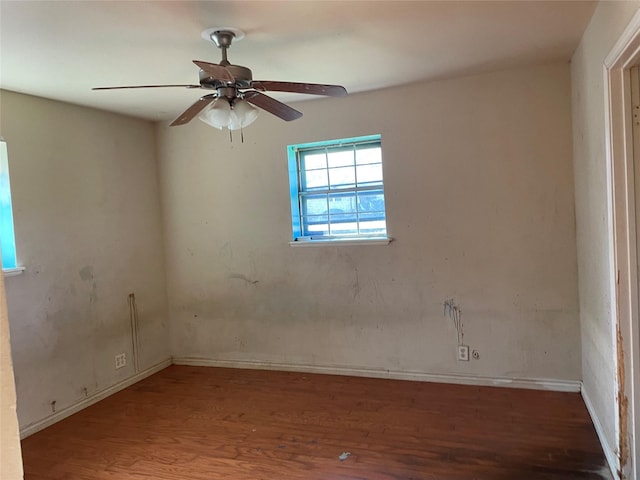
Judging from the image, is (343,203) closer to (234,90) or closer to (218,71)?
(234,90)

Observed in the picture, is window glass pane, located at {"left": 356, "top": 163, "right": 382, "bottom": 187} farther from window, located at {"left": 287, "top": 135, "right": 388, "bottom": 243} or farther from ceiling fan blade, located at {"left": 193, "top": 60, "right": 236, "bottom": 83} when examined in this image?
ceiling fan blade, located at {"left": 193, "top": 60, "right": 236, "bottom": 83}

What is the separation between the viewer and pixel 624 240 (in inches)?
77.5

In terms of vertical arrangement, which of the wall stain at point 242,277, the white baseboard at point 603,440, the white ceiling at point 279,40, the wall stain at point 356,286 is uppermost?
the white ceiling at point 279,40

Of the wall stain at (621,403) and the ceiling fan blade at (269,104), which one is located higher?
the ceiling fan blade at (269,104)

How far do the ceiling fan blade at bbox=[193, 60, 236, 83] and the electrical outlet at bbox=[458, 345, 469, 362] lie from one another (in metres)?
2.62

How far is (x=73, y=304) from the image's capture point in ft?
11.3

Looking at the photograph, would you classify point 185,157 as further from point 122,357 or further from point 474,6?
point 474,6

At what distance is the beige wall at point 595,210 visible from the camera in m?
2.18

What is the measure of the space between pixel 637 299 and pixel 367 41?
73.6 inches

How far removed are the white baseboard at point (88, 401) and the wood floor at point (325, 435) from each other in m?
0.06

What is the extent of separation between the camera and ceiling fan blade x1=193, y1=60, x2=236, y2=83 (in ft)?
6.17

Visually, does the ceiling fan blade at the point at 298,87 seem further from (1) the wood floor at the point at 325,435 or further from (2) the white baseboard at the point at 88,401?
(2) the white baseboard at the point at 88,401

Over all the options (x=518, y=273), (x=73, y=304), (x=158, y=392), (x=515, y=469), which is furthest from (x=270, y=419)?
(x=518, y=273)

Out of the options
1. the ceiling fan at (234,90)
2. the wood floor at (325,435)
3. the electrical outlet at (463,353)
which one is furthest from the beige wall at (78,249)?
the electrical outlet at (463,353)
